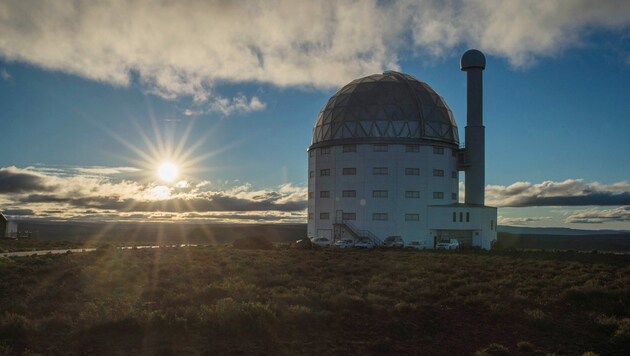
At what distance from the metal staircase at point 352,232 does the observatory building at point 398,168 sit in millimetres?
98

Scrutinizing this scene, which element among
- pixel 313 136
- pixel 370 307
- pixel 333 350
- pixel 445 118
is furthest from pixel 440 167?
pixel 333 350

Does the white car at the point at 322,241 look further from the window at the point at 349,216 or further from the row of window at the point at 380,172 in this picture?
the row of window at the point at 380,172

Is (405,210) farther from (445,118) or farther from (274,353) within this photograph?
(274,353)

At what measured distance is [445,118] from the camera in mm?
54219

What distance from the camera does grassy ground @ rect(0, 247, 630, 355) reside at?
1172 cm

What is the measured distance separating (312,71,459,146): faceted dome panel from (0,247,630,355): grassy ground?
2854cm

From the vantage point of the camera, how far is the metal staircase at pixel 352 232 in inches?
1970

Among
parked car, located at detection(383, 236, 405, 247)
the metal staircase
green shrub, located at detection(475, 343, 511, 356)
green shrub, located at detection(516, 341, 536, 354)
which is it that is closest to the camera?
green shrub, located at detection(475, 343, 511, 356)

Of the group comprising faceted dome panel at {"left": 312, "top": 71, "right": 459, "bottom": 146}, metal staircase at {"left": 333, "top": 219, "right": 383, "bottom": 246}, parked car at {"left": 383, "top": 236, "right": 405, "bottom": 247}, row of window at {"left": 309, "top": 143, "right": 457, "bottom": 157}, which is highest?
faceted dome panel at {"left": 312, "top": 71, "right": 459, "bottom": 146}

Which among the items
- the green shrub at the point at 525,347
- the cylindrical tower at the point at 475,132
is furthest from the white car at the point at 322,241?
the green shrub at the point at 525,347

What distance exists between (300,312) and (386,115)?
3959 cm

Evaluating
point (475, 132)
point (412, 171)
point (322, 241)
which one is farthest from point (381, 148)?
point (475, 132)

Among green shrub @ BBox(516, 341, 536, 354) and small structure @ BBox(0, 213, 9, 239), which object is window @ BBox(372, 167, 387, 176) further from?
green shrub @ BBox(516, 341, 536, 354)

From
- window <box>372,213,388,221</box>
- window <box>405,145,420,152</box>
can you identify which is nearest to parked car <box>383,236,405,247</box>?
window <box>372,213,388,221</box>
